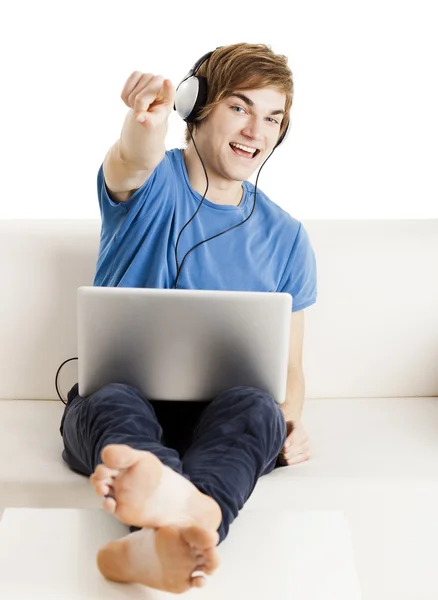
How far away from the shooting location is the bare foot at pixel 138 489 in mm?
1217

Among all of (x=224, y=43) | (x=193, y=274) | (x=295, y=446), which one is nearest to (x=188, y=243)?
(x=193, y=274)

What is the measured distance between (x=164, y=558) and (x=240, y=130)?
1067 millimetres

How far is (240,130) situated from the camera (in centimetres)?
198

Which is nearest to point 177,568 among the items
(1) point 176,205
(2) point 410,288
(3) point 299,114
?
(1) point 176,205

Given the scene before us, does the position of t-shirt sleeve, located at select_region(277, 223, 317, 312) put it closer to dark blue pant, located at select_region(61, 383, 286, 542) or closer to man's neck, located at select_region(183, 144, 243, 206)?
man's neck, located at select_region(183, 144, 243, 206)

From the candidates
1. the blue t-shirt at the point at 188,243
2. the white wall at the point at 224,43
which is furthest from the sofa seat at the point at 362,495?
the white wall at the point at 224,43

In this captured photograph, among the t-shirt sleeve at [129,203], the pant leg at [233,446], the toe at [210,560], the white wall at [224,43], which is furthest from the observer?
the white wall at [224,43]

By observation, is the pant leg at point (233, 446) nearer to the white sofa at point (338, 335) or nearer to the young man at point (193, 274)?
the young man at point (193, 274)

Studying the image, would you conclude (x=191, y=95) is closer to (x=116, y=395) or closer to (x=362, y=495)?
(x=116, y=395)

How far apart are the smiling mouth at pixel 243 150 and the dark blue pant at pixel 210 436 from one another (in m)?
0.62

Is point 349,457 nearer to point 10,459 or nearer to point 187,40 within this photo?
point 10,459

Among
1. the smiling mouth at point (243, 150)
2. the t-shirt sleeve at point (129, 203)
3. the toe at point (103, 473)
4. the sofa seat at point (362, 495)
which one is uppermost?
the smiling mouth at point (243, 150)

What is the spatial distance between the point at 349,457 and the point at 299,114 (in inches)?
51.3

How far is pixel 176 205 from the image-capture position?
1.96 metres
